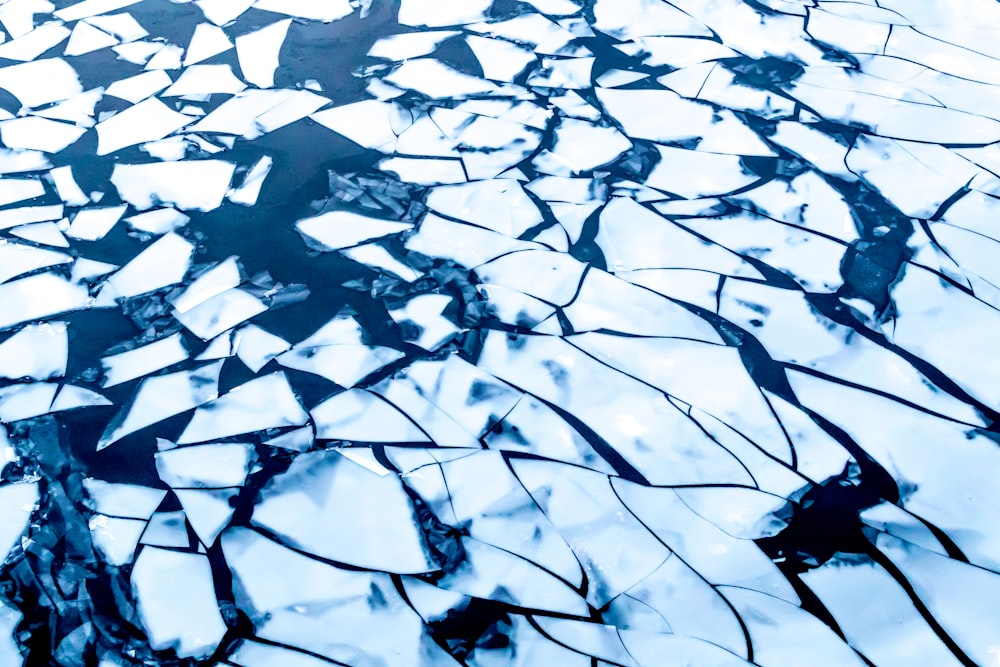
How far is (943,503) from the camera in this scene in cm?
74

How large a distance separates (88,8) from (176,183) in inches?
A: 28.3

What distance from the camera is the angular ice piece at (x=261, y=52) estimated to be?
4.43ft

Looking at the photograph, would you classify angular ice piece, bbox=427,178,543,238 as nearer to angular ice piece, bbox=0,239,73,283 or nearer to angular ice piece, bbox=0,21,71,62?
angular ice piece, bbox=0,239,73,283

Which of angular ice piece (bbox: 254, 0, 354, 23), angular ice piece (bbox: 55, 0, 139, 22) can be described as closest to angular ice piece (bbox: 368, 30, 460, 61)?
angular ice piece (bbox: 254, 0, 354, 23)

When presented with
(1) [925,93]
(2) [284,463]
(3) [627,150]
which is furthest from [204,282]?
(1) [925,93]

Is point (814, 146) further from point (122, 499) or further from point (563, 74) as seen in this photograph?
point (122, 499)

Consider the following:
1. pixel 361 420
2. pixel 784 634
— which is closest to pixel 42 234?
pixel 361 420

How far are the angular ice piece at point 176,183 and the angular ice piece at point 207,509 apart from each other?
0.50 m

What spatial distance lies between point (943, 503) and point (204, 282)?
0.89 meters

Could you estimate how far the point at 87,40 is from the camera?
148 cm

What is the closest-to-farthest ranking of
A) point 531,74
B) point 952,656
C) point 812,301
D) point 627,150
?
A: 1. point 952,656
2. point 812,301
3. point 627,150
4. point 531,74

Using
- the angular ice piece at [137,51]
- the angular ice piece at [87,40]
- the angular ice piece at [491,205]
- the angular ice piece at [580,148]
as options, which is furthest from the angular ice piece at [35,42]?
the angular ice piece at [580,148]

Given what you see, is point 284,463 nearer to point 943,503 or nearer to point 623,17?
point 943,503

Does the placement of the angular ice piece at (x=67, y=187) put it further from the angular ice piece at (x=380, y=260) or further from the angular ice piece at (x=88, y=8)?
the angular ice piece at (x=88, y=8)
